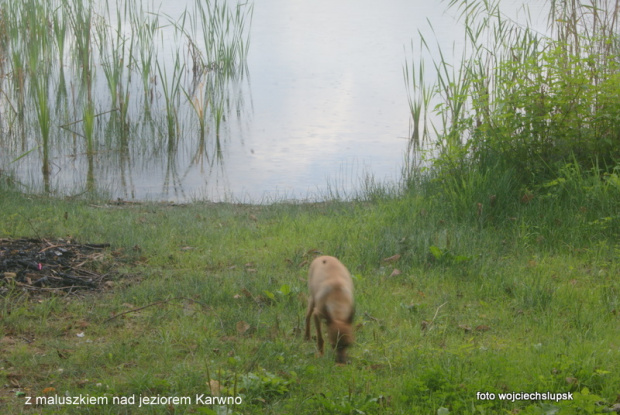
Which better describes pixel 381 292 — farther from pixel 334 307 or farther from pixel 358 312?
pixel 334 307

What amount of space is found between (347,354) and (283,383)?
1.75 feet

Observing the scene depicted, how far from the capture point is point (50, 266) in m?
5.36

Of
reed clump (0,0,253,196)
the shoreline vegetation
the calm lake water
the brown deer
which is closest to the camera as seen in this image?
A: the shoreline vegetation

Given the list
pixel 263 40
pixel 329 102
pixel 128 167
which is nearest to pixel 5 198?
pixel 128 167

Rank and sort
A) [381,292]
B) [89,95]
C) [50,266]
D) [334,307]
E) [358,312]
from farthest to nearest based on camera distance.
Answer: [89,95] < [50,266] < [381,292] < [358,312] < [334,307]

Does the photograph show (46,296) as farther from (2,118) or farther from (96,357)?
(2,118)

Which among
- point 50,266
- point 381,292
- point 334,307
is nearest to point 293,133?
point 50,266

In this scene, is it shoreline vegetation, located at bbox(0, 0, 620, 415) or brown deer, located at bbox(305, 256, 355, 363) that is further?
brown deer, located at bbox(305, 256, 355, 363)

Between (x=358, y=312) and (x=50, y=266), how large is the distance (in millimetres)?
2558

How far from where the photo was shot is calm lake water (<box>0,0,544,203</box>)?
33.8 feet

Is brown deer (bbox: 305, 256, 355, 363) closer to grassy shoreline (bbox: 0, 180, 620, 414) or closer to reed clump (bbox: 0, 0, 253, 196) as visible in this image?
grassy shoreline (bbox: 0, 180, 620, 414)

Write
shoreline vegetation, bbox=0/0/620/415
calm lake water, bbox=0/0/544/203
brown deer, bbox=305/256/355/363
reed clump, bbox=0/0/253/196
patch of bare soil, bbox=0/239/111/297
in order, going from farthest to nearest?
reed clump, bbox=0/0/253/196
calm lake water, bbox=0/0/544/203
patch of bare soil, bbox=0/239/111/297
brown deer, bbox=305/256/355/363
shoreline vegetation, bbox=0/0/620/415

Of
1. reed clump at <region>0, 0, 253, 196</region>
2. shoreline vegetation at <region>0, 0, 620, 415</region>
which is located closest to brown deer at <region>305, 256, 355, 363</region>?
shoreline vegetation at <region>0, 0, 620, 415</region>

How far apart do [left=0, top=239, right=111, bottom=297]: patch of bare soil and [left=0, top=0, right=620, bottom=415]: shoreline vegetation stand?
6 cm
